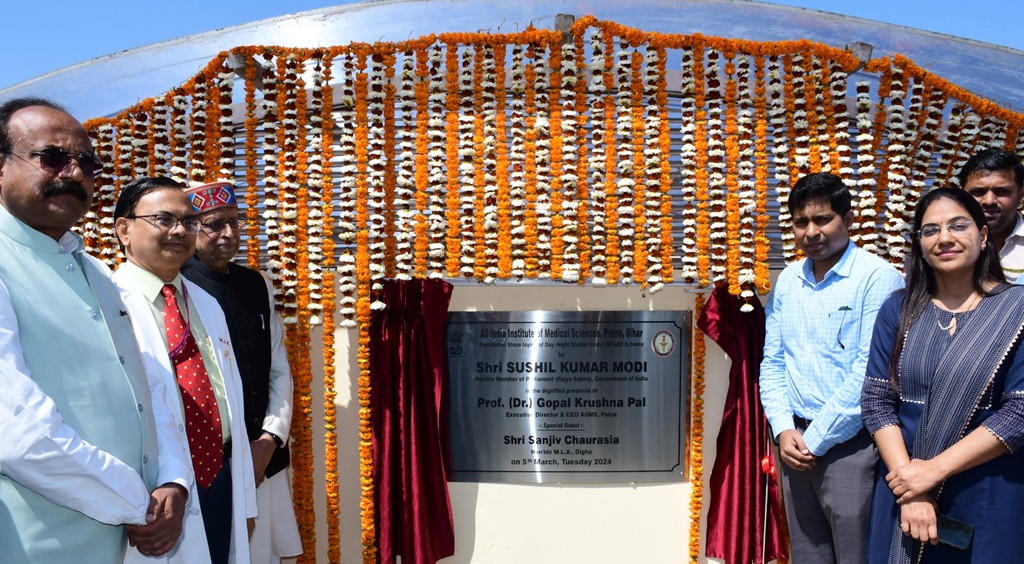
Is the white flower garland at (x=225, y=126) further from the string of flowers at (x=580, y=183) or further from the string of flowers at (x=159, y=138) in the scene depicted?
the string of flowers at (x=580, y=183)

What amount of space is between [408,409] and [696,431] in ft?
4.04

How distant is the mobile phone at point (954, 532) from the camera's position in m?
1.87

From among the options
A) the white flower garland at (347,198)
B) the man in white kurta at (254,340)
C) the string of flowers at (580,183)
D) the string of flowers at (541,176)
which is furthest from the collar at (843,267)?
the man in white kurta at (254,340)

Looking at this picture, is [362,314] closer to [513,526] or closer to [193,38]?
[513,526]

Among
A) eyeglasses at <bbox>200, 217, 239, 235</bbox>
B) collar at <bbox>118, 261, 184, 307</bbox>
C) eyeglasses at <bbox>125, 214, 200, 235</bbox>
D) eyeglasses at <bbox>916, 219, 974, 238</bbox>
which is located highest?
eyeglasses at <bbox>125, 214, 200, 235</bbox>

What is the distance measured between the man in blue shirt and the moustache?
2110 mm

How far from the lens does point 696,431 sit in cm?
311

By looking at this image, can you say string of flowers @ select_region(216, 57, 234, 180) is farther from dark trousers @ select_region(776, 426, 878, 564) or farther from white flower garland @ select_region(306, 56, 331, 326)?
dark trousers @ select_region(776, 426, 878, 564)

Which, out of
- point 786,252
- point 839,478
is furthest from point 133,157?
point 839,478

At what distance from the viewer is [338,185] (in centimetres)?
316

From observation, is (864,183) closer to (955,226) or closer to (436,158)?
(955,226)

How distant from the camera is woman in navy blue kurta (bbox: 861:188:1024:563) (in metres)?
1.85

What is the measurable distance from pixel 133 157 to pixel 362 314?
126 centimetres

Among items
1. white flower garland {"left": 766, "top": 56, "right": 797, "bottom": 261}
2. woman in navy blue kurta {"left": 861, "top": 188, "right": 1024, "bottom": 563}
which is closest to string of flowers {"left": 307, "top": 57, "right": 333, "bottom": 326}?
white flower garland {"left": 766, "top": 56, "right": 797, "bottom": 261}
